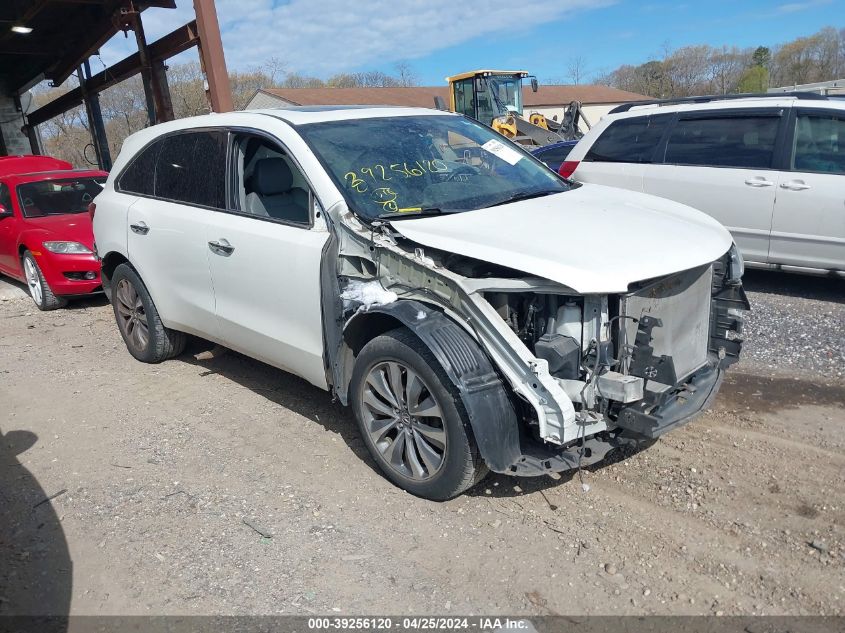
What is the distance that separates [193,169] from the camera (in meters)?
4.78

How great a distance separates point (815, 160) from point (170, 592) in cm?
638

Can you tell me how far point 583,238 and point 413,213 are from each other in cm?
95

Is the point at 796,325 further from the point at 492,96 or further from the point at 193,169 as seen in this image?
the point at 492,96

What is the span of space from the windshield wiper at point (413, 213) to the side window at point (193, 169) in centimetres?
140

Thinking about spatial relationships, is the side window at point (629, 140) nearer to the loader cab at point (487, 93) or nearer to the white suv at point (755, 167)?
the white suv at point (755, 167)

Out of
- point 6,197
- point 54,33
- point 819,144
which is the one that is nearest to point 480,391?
point 819,144

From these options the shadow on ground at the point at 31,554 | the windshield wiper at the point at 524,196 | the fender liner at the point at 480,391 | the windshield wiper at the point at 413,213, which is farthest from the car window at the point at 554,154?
the shadow on ground at the point at 31,554

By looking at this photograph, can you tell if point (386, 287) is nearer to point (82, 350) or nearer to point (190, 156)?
point (190, 156)

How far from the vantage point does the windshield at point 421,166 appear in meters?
3.80

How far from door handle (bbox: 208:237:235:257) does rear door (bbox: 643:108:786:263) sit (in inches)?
186

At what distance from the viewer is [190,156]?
4.82m

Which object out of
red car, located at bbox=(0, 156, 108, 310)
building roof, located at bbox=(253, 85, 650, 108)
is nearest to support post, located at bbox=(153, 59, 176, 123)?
red car, located at bbox=(0, 156, 108, 310)

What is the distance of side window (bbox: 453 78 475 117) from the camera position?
69.7 ft

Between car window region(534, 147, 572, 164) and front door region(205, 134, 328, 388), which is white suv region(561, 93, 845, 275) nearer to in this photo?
car window region(534, 147, 572, 164)
